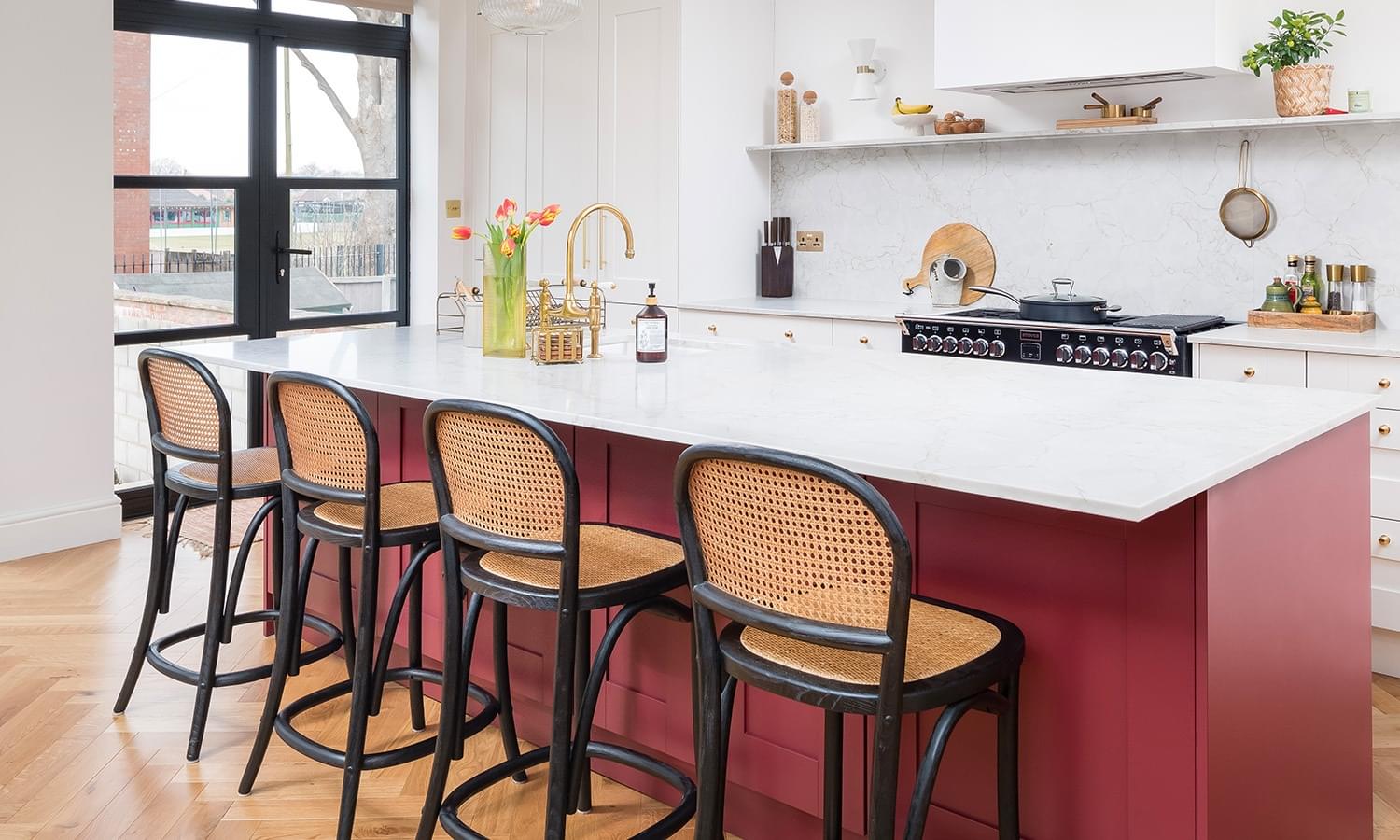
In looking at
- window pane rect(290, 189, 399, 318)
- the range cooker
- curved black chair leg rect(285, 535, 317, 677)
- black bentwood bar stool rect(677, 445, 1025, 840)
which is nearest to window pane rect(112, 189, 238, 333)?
window pane rect(290, 189, 399, 318)

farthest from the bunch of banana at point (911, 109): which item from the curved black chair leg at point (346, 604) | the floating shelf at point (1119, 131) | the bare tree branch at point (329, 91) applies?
the curved black chair leg at point (346, 604)

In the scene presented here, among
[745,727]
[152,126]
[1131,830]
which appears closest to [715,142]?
[152,126]

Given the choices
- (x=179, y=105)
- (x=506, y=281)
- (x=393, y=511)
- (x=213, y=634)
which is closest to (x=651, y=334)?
(x=506, y=281)

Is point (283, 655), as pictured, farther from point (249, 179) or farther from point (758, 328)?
point (249, 179)

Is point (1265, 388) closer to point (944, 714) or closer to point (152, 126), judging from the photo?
point (944, 714)

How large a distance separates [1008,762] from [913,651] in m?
0.27

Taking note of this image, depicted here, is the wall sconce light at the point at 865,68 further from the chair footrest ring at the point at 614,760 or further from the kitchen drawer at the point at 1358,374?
the chair footrest ring at the point at 614,760

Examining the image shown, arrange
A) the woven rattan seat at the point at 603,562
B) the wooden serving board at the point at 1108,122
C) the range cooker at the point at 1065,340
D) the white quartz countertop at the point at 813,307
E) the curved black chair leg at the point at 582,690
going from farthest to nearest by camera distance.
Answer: the white quartz countertop at the point at 813,307
the wooden serving board at the point at 1108,122
the range cooker at the point at 1065,340
the curved black chair leg at the point at 582,690
the woven rattan seat at the point at 603,562

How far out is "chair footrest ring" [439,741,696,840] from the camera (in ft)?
8.30

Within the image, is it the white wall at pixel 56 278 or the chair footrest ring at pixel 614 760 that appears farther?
the white wall at pixel 56 278

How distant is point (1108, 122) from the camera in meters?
4.79

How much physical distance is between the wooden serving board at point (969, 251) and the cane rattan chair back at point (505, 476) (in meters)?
3.48

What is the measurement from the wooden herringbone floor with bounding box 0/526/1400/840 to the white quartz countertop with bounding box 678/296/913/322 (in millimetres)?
2357

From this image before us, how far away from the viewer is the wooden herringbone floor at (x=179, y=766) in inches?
112
